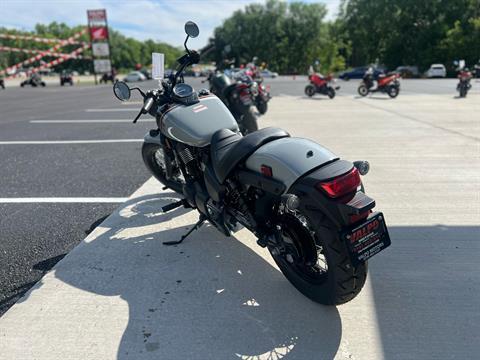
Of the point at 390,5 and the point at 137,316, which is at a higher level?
the point at 390,5

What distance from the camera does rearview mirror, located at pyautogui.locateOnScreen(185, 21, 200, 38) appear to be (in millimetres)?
3829

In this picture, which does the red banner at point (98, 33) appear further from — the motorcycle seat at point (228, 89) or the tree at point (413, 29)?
the motorcycle seat at point (228, 89)

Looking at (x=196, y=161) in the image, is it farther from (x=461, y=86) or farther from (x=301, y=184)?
(x=461, y=86)

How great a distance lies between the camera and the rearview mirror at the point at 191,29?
383 cm

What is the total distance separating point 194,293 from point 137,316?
423 millimetres

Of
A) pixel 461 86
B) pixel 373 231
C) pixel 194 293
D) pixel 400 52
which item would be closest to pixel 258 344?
pixel 194 293

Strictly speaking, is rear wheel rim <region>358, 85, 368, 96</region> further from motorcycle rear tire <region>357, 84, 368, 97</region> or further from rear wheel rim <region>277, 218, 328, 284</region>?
rear wheel rim <region>277, 218, 328, 284</region>

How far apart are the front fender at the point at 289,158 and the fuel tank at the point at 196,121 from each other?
0.68 metres

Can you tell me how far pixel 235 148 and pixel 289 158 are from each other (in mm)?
439

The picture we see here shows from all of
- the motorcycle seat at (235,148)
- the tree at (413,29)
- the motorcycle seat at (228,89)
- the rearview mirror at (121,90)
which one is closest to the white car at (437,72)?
the tree at (413,29)

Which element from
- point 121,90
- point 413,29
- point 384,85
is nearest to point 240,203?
point 121,90

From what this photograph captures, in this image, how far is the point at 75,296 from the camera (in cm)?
279

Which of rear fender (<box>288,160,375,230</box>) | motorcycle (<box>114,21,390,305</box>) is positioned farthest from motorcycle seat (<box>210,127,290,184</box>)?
rear fender (<box>288,160,375,230</box>)

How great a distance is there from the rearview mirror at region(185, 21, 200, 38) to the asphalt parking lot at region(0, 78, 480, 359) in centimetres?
185
